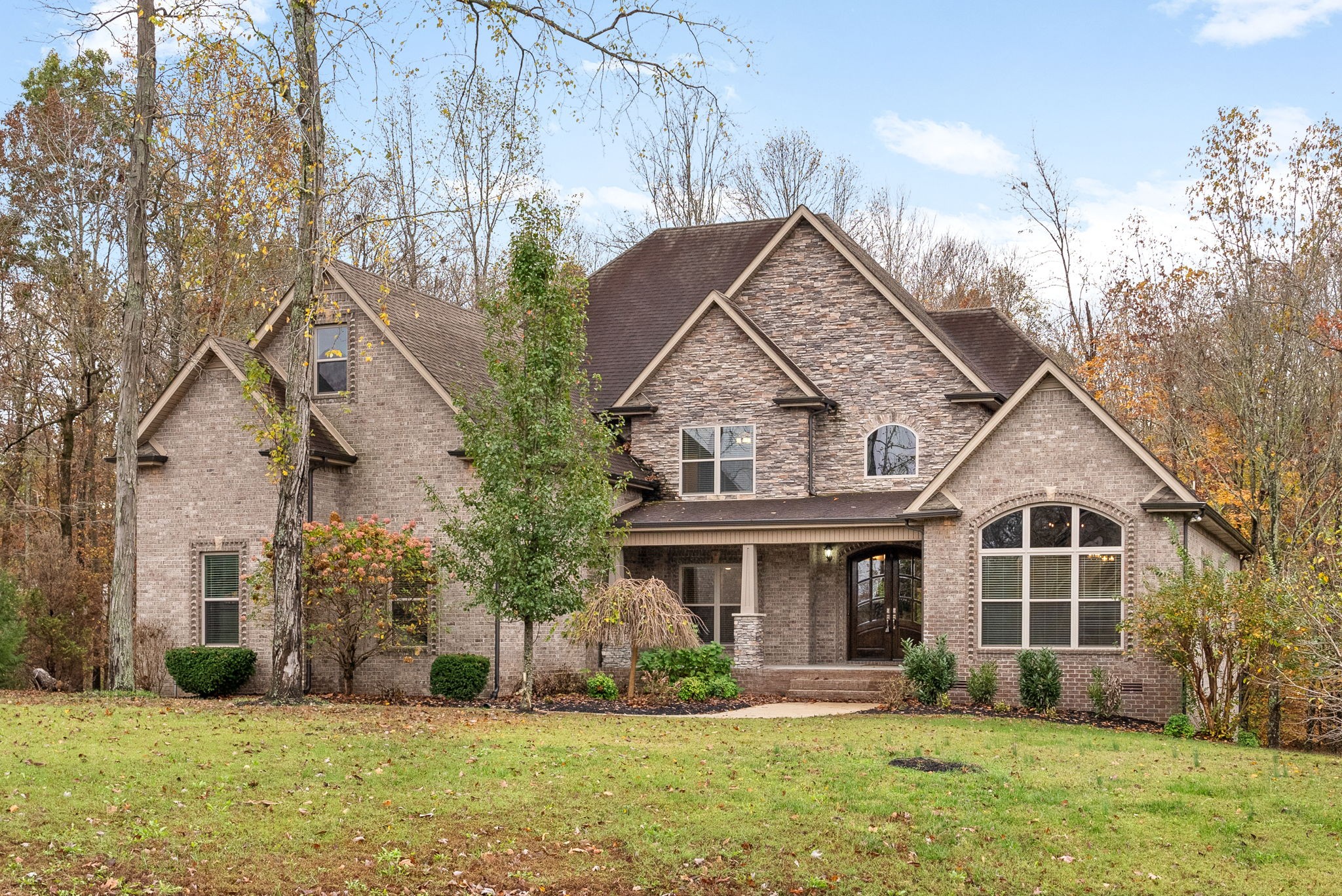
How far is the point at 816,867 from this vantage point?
9.07m

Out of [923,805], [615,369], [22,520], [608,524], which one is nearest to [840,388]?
[615,369]

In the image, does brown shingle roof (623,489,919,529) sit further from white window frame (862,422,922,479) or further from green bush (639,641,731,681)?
green bush (639,641,731,681)

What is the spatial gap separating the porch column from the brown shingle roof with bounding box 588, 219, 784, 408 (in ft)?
18.0

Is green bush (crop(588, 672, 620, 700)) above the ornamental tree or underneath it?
underneath

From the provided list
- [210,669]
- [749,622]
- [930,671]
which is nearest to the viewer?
[930,671]

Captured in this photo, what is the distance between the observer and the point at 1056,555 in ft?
63.5

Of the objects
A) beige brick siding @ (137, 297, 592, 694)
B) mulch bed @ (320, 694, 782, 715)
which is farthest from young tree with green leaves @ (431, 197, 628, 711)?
beige brick siding @ (137, 297, 592, 694)

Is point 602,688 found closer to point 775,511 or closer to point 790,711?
point 790,711

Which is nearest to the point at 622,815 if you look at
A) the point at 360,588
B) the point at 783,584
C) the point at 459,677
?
the point at 459,677

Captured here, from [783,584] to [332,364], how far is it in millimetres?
9335

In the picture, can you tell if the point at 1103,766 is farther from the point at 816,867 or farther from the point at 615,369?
the point at 615,369

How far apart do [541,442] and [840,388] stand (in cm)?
890

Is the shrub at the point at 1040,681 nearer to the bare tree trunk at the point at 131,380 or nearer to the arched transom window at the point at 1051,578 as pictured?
the arched transom window at the point at 1051,578

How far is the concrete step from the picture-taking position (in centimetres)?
2058
